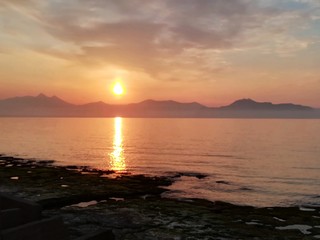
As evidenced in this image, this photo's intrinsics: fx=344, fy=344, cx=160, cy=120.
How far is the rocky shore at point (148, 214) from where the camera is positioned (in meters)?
20.0

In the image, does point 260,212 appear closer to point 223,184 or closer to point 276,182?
point 223,184

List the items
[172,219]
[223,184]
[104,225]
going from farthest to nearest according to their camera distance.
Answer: [223,184], [172,219], [104,225]

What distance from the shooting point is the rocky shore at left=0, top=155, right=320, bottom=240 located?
786 inches

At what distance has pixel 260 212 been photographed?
26.9m

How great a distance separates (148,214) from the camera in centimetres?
2366

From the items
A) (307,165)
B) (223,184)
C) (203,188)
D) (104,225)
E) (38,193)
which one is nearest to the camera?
(104,225)

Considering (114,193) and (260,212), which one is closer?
(260,212)

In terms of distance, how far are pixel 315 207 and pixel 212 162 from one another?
125 ft

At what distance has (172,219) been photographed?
22.6 m

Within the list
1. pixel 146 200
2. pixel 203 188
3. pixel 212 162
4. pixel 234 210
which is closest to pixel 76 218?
pixel 146 200

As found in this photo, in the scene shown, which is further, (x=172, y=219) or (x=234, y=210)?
(x=234, y=210)

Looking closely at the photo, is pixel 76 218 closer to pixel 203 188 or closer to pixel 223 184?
pixel 203 188

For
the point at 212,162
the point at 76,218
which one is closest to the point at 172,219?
the point at 76,218

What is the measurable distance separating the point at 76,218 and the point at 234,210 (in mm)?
12542
